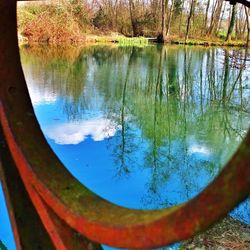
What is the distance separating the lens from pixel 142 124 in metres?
9.17

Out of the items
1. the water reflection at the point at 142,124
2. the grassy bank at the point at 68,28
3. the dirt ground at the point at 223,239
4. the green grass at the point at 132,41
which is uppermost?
the grassy bank at the point at 68,28

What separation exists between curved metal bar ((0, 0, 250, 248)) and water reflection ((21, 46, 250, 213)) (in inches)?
178

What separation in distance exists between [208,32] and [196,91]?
77.5 feet

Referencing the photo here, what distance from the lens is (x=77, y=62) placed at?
61.4 ft

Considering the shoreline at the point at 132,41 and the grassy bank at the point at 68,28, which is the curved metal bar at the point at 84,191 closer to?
the grassy bank at the point at 68,28

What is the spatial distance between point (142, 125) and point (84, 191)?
8.49 meters

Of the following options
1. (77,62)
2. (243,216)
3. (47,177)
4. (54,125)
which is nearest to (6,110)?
(47,177)

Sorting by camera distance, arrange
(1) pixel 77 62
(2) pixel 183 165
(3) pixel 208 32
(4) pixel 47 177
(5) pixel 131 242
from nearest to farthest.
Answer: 1. (5) pixel 131 242
2. (4) pixel 47 177
3. (2) pixel 183 165
4. (1) pixel 77 62
5. (3) pixel 208 32

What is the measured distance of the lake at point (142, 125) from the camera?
234 inches

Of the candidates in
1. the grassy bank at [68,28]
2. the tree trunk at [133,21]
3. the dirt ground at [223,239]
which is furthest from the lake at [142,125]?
the tree trunk at [133,21]

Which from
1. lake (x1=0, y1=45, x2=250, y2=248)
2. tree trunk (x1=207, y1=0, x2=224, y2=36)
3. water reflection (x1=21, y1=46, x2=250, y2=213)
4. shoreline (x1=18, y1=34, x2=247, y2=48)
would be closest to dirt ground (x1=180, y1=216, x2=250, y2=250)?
lake (x1=0, y1=45, x2=250, y2=248)

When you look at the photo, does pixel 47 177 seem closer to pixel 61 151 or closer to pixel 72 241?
pixel 72 241

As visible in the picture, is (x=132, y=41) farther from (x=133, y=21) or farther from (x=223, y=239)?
(x=223, y=239)

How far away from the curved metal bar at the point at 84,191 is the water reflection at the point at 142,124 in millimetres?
4531
